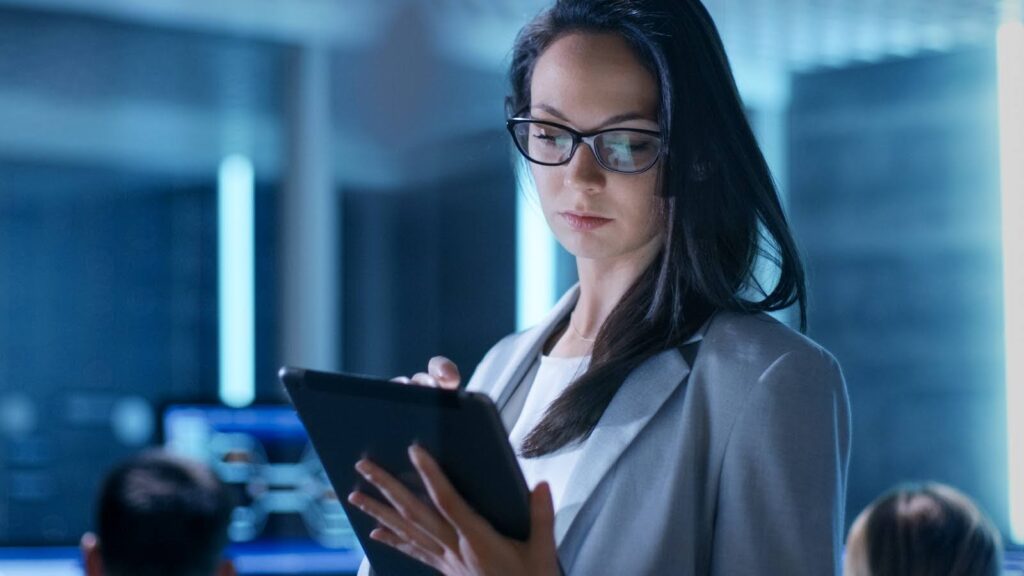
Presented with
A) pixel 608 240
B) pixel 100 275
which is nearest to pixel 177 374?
pixel 100 275

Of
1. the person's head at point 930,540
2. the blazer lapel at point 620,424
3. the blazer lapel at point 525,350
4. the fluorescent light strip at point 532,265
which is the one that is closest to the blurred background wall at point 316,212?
the fluorescent light strip at point 532,265

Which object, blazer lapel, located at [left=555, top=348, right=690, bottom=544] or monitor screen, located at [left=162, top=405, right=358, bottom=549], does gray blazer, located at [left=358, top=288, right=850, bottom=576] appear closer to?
blazer lapel, located at [left=555, top=348, right=690, bottom=544]

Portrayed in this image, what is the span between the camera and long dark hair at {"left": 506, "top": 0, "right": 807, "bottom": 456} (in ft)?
3.38

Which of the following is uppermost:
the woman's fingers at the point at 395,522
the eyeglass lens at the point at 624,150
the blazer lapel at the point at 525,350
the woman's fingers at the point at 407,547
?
the eyeglass lens at the point at 624,150

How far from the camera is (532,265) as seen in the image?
3.86 metres

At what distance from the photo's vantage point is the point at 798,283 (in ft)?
3.41

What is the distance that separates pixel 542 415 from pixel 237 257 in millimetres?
3920

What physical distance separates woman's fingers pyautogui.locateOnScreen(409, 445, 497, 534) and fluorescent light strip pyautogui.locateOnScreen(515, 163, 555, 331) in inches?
109

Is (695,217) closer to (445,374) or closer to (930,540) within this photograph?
(445,374)

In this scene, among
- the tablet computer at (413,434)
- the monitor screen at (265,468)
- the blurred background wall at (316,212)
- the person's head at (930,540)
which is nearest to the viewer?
the tablet computer at (413,434)

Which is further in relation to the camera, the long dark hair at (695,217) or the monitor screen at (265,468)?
the monitor screen at (265,468)

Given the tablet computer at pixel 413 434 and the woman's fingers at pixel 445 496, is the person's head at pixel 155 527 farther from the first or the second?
the woman's fingers at pixel 445 496

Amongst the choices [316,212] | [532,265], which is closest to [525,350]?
[532,265]

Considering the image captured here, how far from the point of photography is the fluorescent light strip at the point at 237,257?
484 cm
